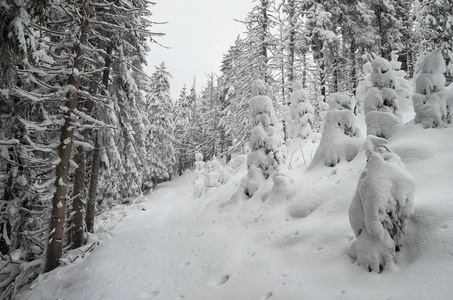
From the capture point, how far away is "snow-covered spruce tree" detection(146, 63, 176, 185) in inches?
1241

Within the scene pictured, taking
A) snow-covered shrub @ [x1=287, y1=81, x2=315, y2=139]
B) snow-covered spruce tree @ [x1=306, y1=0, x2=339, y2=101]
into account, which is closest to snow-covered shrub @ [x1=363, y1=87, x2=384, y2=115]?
snow-covered shrub @ [x1=287, y1=81, x2=315, y2=139]

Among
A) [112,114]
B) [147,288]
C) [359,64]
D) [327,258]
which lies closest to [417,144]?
[327,258]

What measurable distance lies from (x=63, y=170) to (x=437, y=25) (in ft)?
74.7

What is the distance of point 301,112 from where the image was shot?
15.2 m

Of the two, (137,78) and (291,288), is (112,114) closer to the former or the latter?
(137,78)

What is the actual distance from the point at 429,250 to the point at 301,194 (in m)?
3.32

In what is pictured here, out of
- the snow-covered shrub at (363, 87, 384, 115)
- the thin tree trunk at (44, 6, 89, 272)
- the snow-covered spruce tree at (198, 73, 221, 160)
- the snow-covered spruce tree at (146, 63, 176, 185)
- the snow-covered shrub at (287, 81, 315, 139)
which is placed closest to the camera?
the snow-covered shrub at (363, 87, 384, 115)

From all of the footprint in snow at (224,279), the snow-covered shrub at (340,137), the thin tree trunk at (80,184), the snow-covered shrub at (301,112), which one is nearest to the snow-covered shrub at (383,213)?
the footprint in snow at (224,279)

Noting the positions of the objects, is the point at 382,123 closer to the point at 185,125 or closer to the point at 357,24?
the point at 357,24

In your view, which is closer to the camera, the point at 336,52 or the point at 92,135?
the point at 92,135

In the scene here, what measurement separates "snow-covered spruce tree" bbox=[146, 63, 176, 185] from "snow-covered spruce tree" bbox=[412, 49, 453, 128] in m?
28.7

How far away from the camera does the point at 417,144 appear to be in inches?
203

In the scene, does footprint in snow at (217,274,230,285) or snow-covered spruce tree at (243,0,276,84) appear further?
snow-covered spruce tree at (243,0,276,84)

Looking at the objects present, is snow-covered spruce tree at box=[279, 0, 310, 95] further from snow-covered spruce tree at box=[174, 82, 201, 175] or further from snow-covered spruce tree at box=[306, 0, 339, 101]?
snow-covered spruce tree at box=[174, 82, 201, 175]
